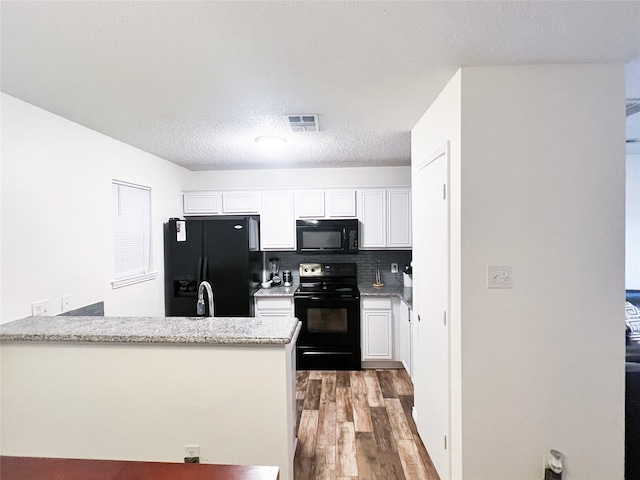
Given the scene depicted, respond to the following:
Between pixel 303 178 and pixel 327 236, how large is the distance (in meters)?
0.83

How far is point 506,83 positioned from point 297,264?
3.12 meters

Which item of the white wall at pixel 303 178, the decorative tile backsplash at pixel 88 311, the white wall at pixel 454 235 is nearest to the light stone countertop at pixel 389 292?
A: the white wall at pixel 303 178

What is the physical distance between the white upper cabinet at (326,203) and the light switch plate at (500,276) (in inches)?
92.4

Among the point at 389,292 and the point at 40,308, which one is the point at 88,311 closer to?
the point at 40,308

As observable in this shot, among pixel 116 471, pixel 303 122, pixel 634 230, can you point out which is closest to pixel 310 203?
pixel 303 122

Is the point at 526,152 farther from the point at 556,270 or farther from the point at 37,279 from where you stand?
the point at 37,279

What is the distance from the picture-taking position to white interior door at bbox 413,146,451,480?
1.82 meters

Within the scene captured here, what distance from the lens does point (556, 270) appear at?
1.61m

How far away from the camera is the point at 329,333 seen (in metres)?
3.60

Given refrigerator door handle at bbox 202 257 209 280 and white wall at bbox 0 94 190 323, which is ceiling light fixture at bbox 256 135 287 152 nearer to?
white wall at bbox 0 94 190 323

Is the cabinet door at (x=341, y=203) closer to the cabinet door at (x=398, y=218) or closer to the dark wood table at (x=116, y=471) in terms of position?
the cabinet door at (x=398, y=218)

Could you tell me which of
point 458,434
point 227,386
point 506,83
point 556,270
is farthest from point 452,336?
point 506,83

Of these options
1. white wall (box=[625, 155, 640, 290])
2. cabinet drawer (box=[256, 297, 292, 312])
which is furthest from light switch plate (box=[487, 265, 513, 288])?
white wall (box=[625, 155, 640, 290])

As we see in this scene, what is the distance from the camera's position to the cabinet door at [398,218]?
3850 mm
